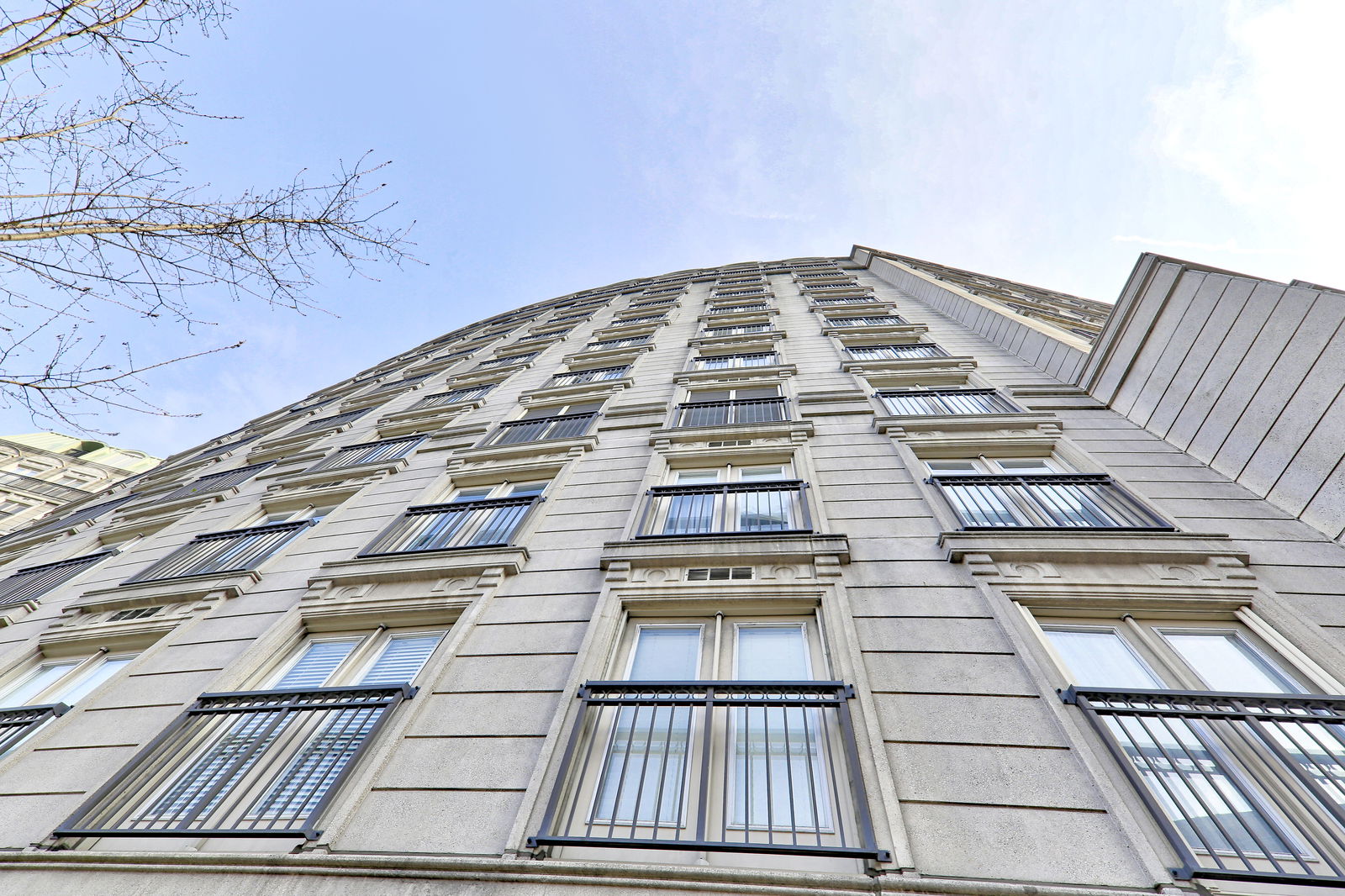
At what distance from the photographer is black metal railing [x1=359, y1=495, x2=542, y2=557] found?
28.0ft

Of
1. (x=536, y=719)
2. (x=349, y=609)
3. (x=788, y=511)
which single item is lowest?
(x=536, y=719)

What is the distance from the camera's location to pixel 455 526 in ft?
30.0

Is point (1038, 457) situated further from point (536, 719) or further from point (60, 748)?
point (60, 748)

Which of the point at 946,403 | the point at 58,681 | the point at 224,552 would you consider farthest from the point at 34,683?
the point at 946,403

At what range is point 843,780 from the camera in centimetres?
442

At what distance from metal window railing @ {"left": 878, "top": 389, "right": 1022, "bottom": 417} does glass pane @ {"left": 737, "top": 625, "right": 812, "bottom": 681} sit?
5.82 meters

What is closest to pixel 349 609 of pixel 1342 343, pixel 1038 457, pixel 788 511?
pixel 788 511

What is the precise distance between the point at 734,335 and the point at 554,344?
8.44 m

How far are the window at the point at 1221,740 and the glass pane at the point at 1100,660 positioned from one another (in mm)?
12

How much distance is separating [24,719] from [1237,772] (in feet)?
38.6

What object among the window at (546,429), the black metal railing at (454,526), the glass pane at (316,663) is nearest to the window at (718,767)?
the glass pane at (316,663)

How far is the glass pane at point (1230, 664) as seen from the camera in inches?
201

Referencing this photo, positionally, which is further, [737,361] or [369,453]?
[737,361]

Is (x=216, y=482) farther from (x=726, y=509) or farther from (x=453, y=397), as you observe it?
(x=726, y=509)
